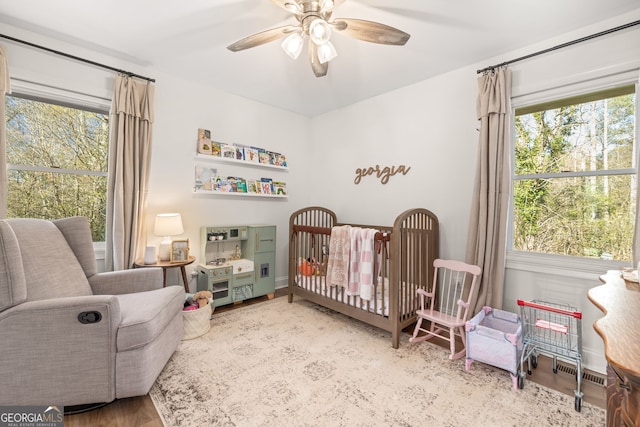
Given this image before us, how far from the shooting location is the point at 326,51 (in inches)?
68.2

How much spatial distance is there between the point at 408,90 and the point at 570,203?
6.00 feet

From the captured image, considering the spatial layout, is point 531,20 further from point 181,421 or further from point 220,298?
point 220,298

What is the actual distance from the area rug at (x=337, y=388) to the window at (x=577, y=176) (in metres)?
1.15

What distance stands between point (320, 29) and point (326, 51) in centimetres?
15

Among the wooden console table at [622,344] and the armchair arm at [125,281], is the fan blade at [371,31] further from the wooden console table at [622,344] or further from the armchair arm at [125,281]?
the armchair arm at [125,281]

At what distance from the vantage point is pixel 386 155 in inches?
126

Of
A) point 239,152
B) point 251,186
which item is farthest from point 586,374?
point 239,152

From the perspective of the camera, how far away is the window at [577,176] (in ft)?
6.41

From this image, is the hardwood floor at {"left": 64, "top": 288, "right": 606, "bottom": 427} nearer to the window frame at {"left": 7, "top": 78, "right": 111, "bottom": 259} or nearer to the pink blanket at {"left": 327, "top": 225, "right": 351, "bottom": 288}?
the pink blanket at {"left": 327, "top": 225, "right": 351, "bottom": 288}

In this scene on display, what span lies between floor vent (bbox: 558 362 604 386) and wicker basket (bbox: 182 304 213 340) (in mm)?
2723

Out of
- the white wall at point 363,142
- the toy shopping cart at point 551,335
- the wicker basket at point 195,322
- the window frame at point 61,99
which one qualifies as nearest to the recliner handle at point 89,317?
the wicker basket at point 195,322

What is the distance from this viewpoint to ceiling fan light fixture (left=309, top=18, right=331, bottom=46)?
158 centimetres

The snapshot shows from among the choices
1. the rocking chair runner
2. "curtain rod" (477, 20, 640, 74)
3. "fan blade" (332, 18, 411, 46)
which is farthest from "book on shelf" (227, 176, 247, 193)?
"curtain rod" (477, 20, 640, 74)

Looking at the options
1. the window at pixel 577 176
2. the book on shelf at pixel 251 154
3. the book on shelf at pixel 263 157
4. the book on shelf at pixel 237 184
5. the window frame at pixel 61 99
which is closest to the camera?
the window at pixel 577 176
